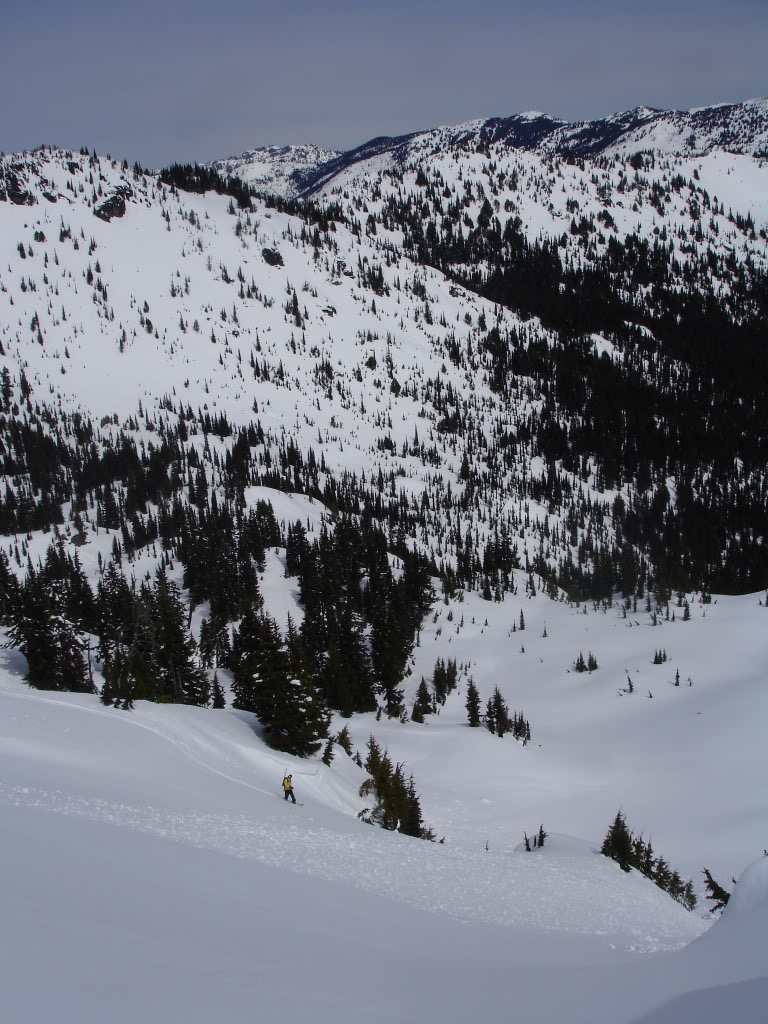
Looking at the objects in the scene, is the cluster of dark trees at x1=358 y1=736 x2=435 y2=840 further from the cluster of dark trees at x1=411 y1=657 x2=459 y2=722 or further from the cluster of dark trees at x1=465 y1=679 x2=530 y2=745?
the cluster of dark trees at x1=411 y1=657 x2=459 y2=722

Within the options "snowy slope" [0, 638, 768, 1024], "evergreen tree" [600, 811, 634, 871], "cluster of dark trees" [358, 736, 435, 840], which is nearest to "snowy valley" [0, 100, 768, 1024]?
"snowy slope" [0, 638, 768, 1024]

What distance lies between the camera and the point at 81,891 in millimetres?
10812

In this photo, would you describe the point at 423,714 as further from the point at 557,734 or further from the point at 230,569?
the point at 230,569

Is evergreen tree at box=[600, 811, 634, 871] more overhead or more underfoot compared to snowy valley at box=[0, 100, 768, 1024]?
more underfoot

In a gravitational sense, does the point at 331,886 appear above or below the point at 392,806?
above

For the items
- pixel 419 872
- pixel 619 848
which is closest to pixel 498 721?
pixel 619 848

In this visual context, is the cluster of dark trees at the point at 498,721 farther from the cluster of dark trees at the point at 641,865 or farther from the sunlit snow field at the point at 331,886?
the cluster of dark trees at the point at 641,865

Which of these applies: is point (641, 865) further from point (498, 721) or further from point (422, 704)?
point (422, 704)

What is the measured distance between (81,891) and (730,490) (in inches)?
8453

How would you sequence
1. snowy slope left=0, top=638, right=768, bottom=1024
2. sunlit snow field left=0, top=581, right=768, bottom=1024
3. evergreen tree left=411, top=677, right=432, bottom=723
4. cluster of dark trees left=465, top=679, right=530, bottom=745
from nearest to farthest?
snowy slope left=0, top=638, right=768, bottom=1024 → sunlit snow field left=0, top=581, right=768, bottom=1024 → cluster of dark trees left=465, top=679, right=530, bottom=745 → evergreen tree left=411, top=677, right=432, bottom=723

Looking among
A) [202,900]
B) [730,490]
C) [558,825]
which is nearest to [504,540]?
[730,490]

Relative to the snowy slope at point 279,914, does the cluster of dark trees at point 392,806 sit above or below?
below

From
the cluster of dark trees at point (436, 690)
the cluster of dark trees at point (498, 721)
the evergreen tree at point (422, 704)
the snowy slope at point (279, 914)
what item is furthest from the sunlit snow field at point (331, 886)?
the cluster of dark trees at point (436, 690)

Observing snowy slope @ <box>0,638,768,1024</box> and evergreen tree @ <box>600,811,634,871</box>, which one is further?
evergreen tree @ <box>600,811,634,871</box>
